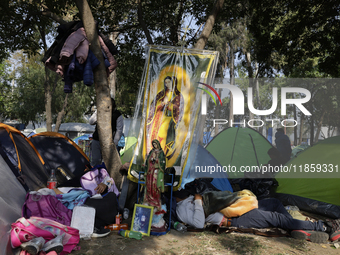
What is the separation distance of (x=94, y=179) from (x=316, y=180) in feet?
11.9

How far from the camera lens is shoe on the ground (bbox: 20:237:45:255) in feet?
8.87

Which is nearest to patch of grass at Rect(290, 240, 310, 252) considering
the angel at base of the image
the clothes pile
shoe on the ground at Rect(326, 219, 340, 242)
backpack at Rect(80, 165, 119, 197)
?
shoe on the ground at Rect(326, 219, 340, 242)

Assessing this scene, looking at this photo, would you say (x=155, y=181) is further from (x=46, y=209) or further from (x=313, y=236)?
(x=313, y=236)

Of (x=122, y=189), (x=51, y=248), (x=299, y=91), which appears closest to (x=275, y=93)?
(x=299, y=91)

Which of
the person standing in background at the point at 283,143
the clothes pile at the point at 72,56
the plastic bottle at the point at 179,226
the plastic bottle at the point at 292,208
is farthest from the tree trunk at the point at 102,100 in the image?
the person standing in background at the point at 283,143

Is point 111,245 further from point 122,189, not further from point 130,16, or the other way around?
point 130,16

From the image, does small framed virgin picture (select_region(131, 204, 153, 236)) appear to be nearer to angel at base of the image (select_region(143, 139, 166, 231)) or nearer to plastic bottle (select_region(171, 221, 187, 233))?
angel at base of the image (select_region(143, 139, 166, 231))

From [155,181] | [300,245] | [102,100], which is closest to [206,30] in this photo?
[102,100]

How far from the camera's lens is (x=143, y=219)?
375cm

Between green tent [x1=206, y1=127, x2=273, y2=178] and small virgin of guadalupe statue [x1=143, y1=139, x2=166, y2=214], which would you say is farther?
green tent [x1=206, y1=127, x2=273, y2=178]

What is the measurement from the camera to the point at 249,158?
6.58 metres

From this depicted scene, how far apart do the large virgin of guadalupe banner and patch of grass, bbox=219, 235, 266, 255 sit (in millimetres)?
1196

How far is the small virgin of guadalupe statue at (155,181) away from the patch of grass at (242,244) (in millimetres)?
935

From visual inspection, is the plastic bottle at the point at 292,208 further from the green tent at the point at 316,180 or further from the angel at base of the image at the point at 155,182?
the angel at base of the image at the point at 155,182
